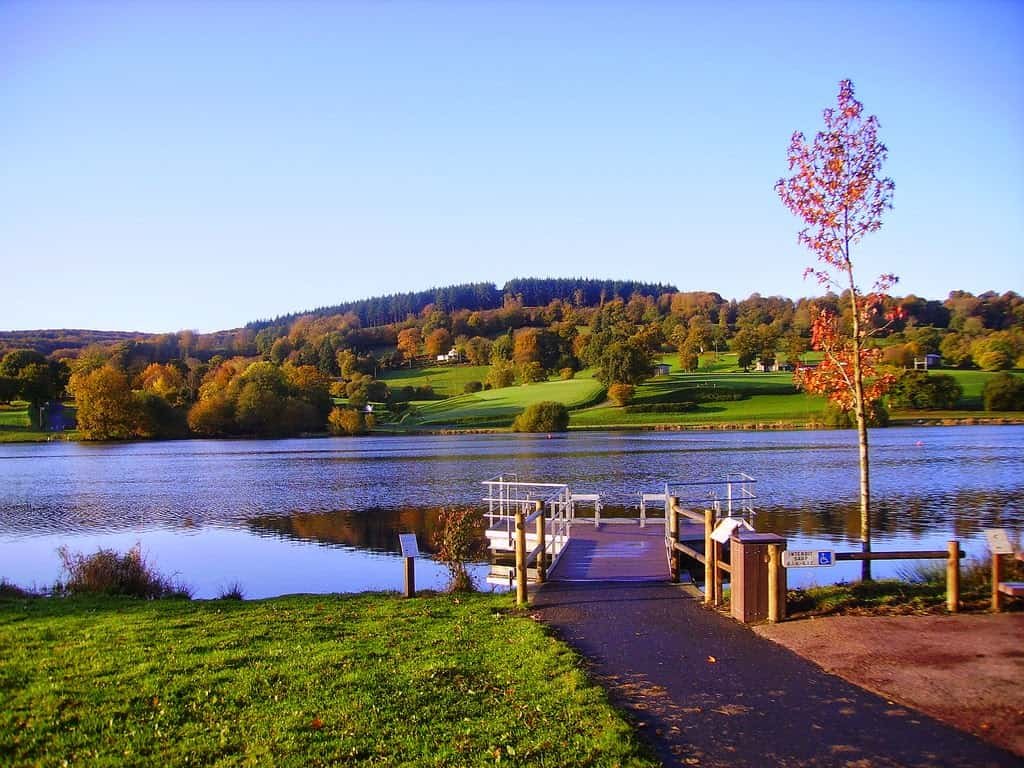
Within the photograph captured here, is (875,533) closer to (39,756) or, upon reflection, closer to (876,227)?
(876,227)

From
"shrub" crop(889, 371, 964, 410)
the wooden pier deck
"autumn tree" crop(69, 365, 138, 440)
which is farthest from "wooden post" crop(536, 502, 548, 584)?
Result: "autumn tree" crop(69, 365, 138, 440)

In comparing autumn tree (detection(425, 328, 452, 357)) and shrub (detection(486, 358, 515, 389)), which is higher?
autumn tree (detection(425, 328, 452, 357))

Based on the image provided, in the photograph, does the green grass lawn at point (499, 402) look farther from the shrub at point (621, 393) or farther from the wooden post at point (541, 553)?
the wooden post at point (541, 553)

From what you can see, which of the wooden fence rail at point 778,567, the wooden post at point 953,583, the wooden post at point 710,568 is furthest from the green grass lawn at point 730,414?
the wooden post at point 953,583

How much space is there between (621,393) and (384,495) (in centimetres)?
6019

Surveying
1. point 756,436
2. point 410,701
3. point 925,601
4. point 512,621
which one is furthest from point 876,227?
point 756,436

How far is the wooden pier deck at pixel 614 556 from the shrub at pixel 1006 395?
6942cm

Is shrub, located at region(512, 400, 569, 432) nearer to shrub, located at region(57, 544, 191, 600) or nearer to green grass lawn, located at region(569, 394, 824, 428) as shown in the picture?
green grass lawn, located at region(569, 394, 824, 428)

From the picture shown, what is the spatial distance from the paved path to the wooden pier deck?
343 cm

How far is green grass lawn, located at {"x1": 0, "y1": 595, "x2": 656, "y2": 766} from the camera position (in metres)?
6.01

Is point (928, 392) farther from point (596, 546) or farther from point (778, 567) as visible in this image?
point (778, 567)

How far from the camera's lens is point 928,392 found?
256 ft

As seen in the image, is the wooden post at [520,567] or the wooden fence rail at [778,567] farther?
the wooden post at [520,567]

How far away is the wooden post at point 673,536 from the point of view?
548 inches
